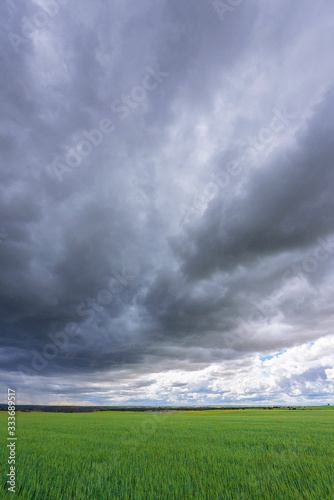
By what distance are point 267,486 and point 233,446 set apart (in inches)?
286

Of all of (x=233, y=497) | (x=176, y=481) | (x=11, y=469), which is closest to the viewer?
(x=233, y=497)

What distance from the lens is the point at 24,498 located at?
6.41 metres

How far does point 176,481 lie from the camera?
24.6 feet

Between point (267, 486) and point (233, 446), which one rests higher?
point (267, 486)

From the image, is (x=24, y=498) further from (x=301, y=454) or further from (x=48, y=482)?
(x=301, y=454)

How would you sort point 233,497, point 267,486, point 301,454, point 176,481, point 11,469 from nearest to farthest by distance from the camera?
point 233,497 < point 267,486 < point 176,481 < point 11,469 < point 301,454

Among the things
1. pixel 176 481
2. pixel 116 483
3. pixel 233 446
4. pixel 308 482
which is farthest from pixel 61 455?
pixel 308 482

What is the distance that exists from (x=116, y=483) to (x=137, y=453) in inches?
186

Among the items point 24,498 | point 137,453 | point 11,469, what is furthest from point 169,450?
point 24,498

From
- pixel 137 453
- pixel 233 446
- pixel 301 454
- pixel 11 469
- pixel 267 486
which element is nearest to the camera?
pixel 267 486

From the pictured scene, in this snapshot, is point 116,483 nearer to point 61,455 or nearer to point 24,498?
point 24,498

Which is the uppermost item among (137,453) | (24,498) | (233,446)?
(24,498)

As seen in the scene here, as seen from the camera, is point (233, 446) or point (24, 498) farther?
point (233, 446)

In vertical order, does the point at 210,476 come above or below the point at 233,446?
above
